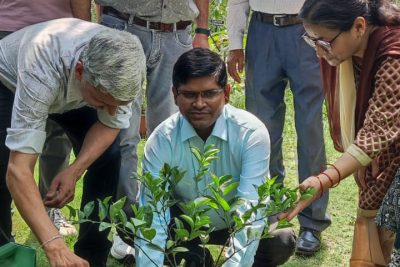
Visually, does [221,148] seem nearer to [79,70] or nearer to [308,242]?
[79,70]

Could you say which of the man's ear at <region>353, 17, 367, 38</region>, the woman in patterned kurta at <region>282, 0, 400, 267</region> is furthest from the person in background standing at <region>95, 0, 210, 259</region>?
the man's ear at <region>353, 17, 367, 38</region>

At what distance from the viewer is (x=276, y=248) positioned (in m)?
3.46

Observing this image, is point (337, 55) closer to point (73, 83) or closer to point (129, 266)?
point (73, 83)

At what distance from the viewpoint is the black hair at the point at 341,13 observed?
2914 mm

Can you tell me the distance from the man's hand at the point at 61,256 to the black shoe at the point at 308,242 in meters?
1.63

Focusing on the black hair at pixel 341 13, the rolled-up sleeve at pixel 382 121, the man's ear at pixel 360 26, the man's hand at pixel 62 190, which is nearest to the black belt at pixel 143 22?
the man's hand at pixel 62 190

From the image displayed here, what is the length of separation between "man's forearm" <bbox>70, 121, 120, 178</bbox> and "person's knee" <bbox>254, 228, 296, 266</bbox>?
81 centimetres

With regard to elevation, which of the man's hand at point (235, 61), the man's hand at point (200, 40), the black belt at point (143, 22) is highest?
the black belt at point (143, 22)

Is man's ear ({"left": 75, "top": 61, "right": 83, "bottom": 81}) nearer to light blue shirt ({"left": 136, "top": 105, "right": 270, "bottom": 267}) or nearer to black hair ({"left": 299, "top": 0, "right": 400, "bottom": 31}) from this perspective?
light blue shirt ({"left": 136, "top": 105, "right": 270, "bottom": 267})

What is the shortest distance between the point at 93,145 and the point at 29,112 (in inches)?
18.4

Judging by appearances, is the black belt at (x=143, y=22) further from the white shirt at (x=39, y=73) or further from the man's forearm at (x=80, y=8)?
the white shirt at (x=39, y=73)

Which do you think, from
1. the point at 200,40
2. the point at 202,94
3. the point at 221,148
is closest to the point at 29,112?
the point at 202,94

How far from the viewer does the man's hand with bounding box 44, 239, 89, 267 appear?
2.80 metres

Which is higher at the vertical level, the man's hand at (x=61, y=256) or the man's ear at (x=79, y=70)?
the man's ear at (x=79, y=70)
